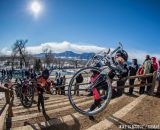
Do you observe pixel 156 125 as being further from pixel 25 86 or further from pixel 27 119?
pixel 25 86

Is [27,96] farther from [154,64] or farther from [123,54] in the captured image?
[123,54]

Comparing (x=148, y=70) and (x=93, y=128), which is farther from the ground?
(x=148, y=70)

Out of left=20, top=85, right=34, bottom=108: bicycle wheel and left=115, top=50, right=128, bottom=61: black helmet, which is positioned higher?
left=115, top=50, right=128, bottom=61: black helmet

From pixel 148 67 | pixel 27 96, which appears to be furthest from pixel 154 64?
pixel 27 96

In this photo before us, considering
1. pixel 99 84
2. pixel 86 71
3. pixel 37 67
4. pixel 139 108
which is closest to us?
pixel 86 71

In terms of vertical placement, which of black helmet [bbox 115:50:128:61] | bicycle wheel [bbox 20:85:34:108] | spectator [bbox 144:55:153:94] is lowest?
bicycle wheel [bbox 20:85:34:108]

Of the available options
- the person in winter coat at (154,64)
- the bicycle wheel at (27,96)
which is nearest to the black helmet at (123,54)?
the person in winter coat at (154,64)

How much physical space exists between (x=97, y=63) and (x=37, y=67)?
72.1 m

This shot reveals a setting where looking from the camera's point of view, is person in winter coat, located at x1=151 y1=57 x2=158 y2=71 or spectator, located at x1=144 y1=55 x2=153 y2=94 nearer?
spectator, located at x1=144 y1=55 x2=153 y2=94

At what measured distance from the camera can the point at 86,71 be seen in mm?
5121

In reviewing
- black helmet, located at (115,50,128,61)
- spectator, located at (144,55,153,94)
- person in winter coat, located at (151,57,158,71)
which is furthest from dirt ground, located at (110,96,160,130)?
person in winter coat, located at (151,57,158,71)

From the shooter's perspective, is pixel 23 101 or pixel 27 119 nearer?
pixel 27 119

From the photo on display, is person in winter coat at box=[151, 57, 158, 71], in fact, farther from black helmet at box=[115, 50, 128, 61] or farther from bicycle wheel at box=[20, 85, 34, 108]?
bicycle wheel at box=[20, 85, 34, 108]

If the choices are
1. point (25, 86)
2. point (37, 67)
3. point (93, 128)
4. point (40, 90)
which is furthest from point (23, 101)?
point (37, 67)
